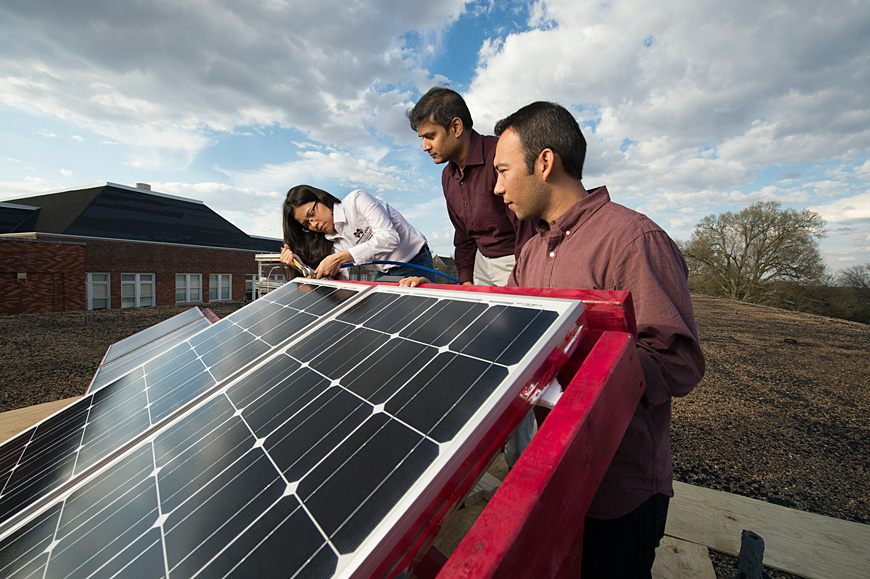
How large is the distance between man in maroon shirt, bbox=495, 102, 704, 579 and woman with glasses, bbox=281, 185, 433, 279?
1.96m

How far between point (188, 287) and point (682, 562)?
3652 centimetres

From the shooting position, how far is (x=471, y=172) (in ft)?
10.6

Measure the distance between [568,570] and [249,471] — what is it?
2.99 ft

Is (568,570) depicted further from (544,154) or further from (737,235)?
(737,235)

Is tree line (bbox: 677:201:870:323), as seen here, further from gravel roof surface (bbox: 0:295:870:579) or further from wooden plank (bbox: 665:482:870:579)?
wooden plank (bbox: 665:482:870:579)

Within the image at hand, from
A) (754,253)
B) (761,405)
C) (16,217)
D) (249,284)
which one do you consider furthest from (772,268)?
(16,217)

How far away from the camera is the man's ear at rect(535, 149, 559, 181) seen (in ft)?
5.67

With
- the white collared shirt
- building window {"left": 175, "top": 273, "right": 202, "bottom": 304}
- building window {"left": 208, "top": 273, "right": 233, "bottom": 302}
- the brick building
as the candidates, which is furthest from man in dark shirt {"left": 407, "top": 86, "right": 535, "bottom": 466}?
building window {"left": 208, "top": 273, "right": 233, "bottom": 302}

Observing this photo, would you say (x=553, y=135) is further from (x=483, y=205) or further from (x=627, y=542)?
(x=627, y=542)

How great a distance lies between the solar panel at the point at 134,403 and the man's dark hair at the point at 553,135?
137 cm

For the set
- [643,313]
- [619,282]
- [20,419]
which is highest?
[619,282]

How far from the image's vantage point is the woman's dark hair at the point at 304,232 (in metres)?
3.90

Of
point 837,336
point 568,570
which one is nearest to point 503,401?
point 568,570

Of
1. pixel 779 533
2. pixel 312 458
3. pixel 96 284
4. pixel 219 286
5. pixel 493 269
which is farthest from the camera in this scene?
pixel 219 286
